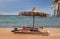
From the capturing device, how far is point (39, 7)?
179cm

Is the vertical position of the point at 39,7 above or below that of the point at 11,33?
above

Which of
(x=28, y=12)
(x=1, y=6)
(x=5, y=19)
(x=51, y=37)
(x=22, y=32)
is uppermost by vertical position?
(x=1, y=6)

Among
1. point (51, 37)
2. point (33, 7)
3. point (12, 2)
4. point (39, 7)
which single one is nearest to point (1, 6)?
point (12, 2)

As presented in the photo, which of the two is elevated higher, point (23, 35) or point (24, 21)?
point (24, 21)

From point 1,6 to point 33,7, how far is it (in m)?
0.60

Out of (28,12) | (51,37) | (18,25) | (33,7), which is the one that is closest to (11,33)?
(18,25)

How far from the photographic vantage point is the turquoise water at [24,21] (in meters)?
1.76

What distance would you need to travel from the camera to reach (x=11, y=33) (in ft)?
5.85

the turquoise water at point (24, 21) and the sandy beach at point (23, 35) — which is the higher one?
the turquoise water at point (24, 21)

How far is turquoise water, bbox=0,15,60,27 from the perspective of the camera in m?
1.76

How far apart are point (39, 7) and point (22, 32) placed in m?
0.57

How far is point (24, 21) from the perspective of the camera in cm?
180

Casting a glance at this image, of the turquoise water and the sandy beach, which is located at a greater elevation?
the turquoise water

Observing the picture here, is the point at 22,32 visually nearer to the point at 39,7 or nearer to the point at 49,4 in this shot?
the point at 39,7
